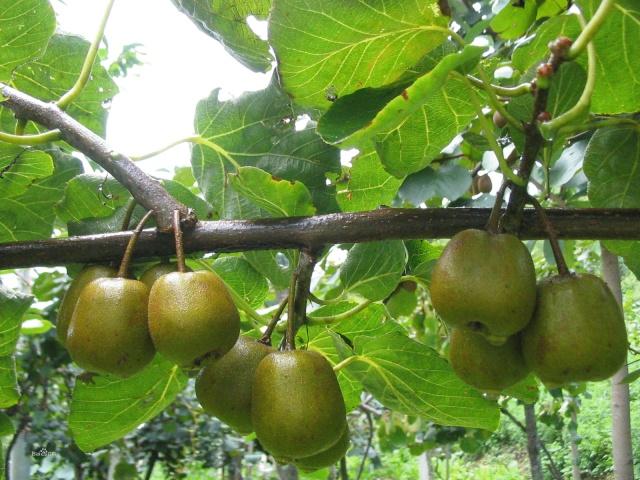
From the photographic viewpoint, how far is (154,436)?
13.0 ft

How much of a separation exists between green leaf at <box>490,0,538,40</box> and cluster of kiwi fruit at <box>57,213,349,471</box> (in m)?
1.11

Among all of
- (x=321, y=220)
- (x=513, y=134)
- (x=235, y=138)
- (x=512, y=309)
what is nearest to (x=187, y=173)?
(x=235, y=138)

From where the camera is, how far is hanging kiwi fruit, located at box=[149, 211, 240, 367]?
0.81m

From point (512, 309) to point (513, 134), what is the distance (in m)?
0.27

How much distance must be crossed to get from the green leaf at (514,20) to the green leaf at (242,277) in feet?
2.74

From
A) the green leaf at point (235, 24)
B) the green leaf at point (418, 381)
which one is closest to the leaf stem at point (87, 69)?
the green leaf at point (235, 24)

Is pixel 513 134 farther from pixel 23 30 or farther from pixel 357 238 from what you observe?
pixel 23 30

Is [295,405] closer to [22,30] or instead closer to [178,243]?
[178,243]

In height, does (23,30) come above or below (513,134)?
above

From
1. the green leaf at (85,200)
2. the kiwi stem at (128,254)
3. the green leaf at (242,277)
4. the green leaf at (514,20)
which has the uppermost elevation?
the green leaf at (514,20)

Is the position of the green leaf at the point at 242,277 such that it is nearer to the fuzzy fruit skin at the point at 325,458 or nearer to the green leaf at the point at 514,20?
the fuzzy fruit skin at the point at 325,458

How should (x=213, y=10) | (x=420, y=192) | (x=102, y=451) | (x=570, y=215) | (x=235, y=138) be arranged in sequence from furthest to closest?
(x=102, y=451)
(x=420, y=192)
(x=235, y=138)
(x=213, y=10)
(x=570, y=215)

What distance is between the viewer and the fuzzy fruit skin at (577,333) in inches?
30.5

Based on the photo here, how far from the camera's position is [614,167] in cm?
108
